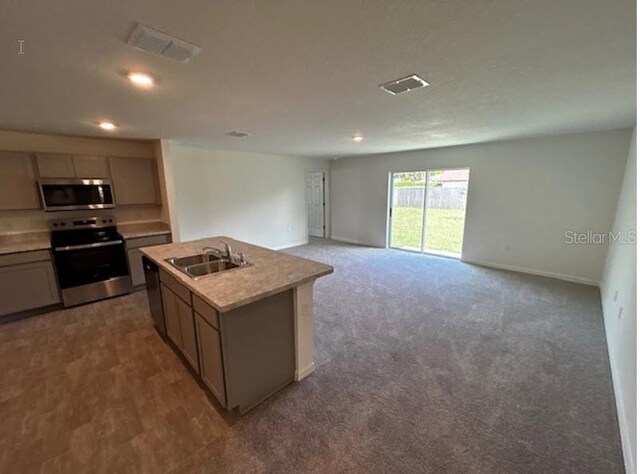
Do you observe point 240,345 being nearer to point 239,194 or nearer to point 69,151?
point 69,151

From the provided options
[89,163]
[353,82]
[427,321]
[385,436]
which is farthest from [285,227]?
[385,436]

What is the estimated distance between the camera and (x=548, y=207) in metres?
4.29

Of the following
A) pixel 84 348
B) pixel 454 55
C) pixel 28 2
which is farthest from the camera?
pixel 84 348

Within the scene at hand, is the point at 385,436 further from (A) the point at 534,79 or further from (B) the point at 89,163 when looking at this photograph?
(B) the point at 89,163

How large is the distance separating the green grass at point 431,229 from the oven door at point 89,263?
5467mm

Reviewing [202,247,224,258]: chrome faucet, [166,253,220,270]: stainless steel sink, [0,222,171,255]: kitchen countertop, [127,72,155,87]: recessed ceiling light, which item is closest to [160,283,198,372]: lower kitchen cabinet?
[166,253,220,270]: stainless steel sink

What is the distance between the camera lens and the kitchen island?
5.70 feet

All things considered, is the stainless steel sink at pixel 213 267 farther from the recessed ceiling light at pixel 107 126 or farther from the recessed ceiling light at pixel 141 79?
the recessed ceiling light at pixel 107 126

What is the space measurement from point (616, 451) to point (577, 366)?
0.88 metres

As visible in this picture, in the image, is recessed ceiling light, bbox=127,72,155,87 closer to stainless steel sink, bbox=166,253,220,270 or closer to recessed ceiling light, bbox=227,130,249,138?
stainless steel sink, bbox=166,253,220,270

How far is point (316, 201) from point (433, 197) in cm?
342

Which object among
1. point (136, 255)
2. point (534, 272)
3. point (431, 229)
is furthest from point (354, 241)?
point (136, 255)

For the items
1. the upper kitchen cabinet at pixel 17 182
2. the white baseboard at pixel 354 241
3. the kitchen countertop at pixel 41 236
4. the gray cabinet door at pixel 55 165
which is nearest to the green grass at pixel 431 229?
the white baseboard at pixel 354 241

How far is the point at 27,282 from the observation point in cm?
314
